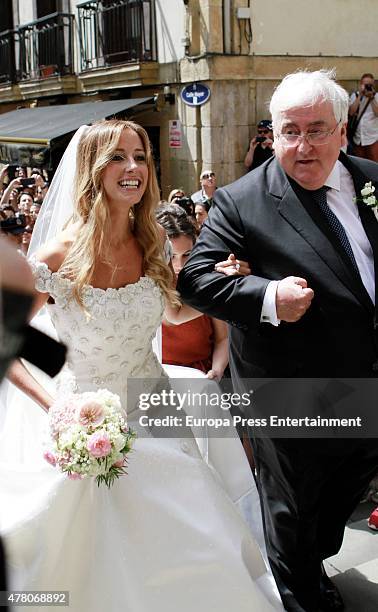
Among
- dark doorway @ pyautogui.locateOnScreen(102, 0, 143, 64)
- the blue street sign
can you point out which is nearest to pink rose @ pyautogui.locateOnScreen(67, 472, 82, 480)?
the blue street sign

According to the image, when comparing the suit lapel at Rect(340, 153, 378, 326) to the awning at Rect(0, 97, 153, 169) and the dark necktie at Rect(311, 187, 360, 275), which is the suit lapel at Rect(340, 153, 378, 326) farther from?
the awning at Rect(0, 97, 153, 169)

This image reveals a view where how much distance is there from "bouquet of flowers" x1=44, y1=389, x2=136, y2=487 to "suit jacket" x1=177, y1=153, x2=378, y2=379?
21.5 inches

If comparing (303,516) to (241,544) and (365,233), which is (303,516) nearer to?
(241,544)

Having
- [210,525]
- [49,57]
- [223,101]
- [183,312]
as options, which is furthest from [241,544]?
[49,57]

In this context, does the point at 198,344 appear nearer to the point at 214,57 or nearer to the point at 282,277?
the point at 282,277

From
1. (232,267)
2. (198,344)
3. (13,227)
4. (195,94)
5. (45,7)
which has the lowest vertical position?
(198,344)

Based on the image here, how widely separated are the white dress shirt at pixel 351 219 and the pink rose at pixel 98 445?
0.70 meters

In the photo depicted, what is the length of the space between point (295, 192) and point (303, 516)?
4.08 ft

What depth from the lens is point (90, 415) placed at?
2.44 m

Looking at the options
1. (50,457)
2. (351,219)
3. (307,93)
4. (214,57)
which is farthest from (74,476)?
(214,57)

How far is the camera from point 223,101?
11.3m

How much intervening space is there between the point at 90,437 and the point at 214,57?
31.5 ft

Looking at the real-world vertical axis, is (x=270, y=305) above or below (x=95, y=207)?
below

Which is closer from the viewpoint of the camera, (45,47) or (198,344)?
(198,344)
